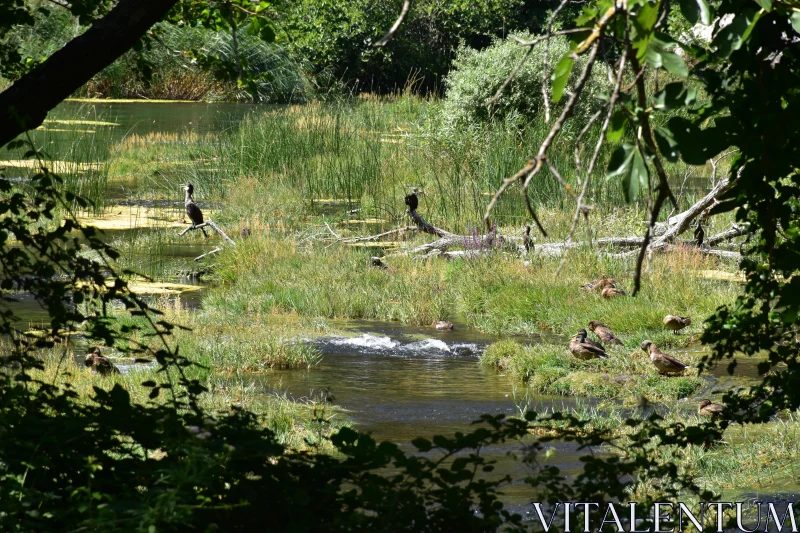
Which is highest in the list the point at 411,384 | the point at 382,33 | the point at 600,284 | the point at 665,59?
the point at 382,33

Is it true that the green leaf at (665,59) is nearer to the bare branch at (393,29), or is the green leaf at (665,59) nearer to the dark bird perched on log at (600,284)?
the bare branch at (393,29)

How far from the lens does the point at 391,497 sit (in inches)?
99.0

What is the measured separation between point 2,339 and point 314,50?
21.7 meters

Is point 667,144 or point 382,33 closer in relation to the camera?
point 667,144

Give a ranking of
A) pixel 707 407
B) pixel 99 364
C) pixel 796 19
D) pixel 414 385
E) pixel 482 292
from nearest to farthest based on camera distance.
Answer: pixel 796 19, pixel 707 407, pixel 99 364, pixel 414 385, pixel 482 292

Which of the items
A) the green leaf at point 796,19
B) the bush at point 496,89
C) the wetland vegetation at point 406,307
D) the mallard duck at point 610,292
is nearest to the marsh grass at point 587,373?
the wetland vegetation at point 406,307

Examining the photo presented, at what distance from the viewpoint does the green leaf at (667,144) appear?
5.93 ft

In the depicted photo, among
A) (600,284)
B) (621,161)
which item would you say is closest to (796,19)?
(621,161)

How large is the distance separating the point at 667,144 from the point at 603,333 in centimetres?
580

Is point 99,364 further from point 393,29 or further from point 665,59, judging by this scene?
point 665,59

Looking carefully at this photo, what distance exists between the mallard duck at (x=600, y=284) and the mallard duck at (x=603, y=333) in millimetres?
1020


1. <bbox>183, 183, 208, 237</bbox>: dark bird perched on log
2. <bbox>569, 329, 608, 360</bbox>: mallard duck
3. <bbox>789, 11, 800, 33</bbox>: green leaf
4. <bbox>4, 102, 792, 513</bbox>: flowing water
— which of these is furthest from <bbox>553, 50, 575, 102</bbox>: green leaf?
<bbox>183, 183, 208, 237</bbox>: dark bird perched on log

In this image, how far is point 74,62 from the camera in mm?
3016

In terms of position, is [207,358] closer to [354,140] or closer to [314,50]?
[354,140]
